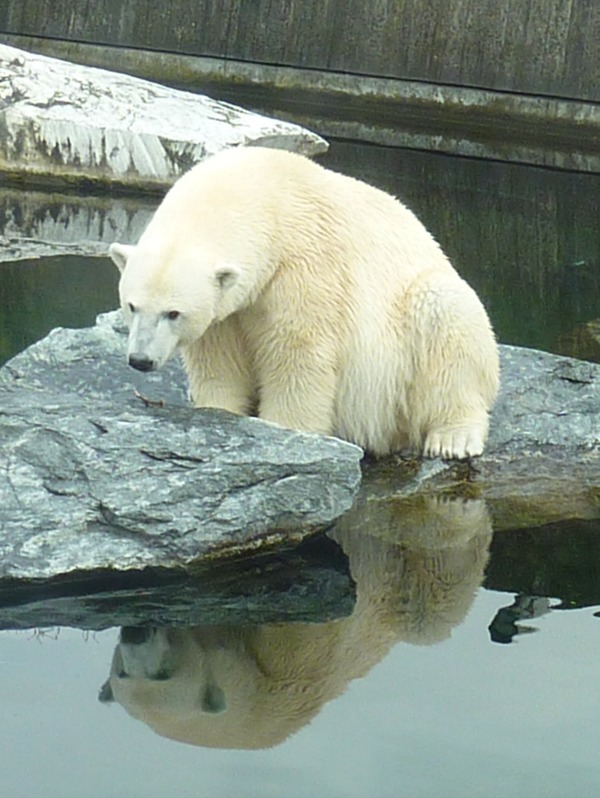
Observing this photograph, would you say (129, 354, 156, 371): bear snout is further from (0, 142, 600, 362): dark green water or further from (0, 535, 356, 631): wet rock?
(0, 142, 600, 362): dark green water

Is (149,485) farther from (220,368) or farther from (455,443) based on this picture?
(455,443)

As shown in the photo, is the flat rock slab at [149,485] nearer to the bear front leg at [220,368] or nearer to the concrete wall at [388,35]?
the bear front leg at [220,368]

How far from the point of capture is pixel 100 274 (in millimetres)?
8562

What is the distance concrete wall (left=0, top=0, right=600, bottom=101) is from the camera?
1438cm

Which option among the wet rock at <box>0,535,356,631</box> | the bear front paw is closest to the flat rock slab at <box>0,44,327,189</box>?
the bear front paw

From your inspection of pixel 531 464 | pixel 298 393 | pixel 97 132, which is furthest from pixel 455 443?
pixel 97 132

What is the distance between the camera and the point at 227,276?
451 cm

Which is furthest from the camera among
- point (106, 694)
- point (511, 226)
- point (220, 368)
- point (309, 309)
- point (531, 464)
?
point (511, 226)

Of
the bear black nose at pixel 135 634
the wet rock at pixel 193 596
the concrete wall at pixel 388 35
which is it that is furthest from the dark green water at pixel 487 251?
the bear black nose at pixel 135 634

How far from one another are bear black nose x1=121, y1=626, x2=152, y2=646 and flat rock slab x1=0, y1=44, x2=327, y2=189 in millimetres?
7447

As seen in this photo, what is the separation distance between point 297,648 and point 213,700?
349 millimetres

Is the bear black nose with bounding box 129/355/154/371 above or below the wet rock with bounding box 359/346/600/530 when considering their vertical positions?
above

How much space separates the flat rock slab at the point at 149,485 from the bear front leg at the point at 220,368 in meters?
0.23

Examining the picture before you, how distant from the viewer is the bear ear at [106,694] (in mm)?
3689
